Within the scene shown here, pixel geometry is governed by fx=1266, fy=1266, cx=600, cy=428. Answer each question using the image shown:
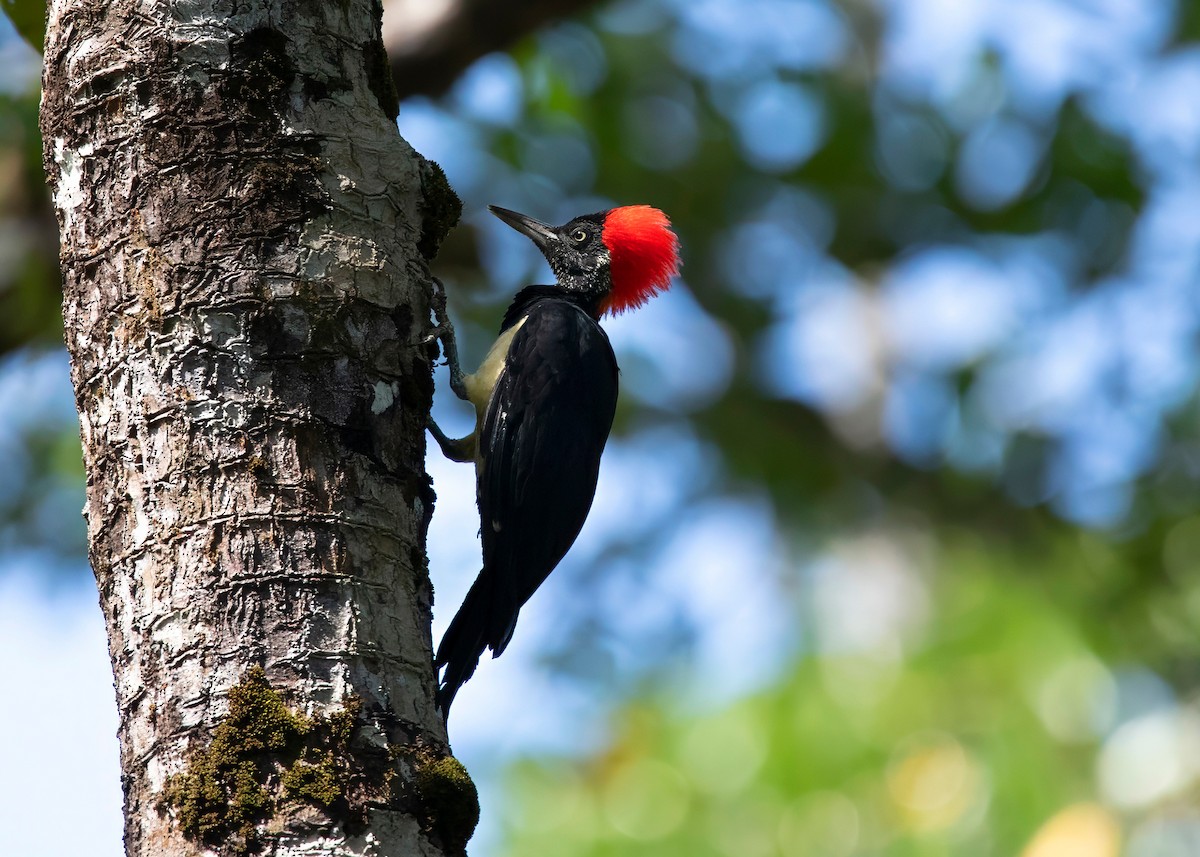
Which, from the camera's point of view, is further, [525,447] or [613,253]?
[613,253]

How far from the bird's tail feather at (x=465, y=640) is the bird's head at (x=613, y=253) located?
6.62 ft

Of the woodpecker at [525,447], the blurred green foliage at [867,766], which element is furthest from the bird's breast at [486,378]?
the blurred green foliage at [867,766]

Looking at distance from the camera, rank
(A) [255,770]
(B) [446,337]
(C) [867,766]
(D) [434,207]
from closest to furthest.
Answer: (A) [255,770] → (D) [434,207] → (B) [446,337] → (C) [867,766]

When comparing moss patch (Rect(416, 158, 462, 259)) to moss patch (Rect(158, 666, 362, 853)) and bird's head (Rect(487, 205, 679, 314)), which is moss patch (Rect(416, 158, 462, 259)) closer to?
moss patch (Rect(158, 666, 362, 853))

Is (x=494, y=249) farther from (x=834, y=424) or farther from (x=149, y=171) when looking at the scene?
(x=834, y=424)

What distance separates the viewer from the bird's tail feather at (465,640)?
3.64 meters

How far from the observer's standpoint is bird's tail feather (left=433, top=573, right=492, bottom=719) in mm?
3641

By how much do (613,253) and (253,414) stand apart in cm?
332

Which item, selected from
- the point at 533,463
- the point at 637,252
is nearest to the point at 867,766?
the point at 637,252

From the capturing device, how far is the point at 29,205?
4988 millimetres

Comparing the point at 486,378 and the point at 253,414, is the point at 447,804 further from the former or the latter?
the point at 486,378

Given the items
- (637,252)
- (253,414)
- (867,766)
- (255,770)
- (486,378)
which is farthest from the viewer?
(867,766)

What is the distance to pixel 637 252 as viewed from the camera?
5.48 metres

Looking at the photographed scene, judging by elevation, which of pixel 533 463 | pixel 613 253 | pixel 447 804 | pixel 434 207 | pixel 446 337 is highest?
pixel 613 253
